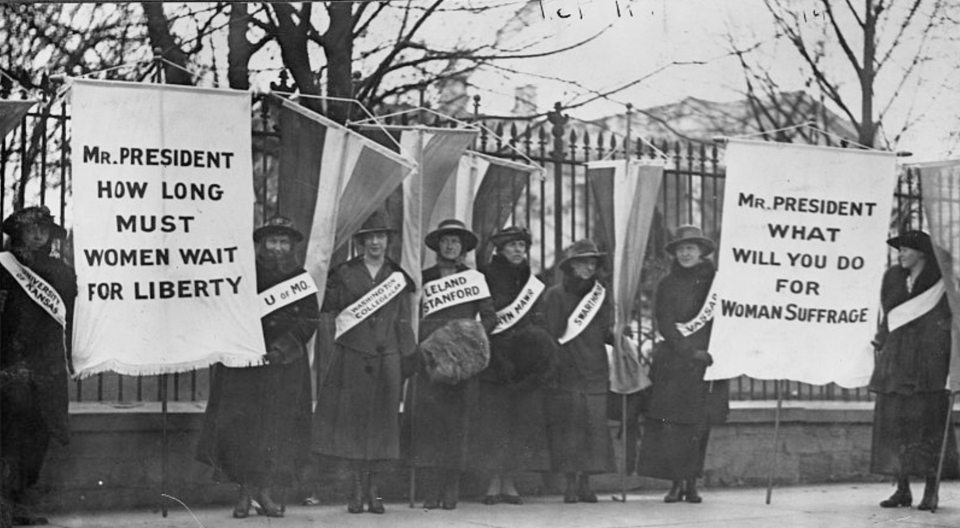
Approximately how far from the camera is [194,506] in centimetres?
834

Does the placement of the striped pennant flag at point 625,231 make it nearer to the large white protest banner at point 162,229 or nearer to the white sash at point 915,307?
the white sash at point 915,307

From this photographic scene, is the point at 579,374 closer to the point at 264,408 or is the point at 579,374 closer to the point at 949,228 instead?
the point at 264,408

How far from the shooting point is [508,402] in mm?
9156

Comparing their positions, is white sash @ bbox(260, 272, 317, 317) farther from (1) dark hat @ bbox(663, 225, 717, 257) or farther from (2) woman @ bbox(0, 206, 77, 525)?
(1) dark hat @ bbox(663, 225, 717, 257)

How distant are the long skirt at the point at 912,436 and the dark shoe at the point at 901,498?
0.28 feet

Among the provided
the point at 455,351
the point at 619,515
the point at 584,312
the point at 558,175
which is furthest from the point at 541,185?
the point at 619,515

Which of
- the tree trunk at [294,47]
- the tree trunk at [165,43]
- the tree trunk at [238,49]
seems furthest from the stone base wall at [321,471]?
the tree trunk at [294,47]

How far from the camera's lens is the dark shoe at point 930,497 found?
9203 millimetres

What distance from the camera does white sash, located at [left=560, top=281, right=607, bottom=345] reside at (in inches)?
368

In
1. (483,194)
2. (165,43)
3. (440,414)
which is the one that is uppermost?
(165,43)

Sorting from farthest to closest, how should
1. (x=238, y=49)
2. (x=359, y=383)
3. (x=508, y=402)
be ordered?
(x=238, y=49), (x=508, y=402), (x=359, y=383)

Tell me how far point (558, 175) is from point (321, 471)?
9.72ft

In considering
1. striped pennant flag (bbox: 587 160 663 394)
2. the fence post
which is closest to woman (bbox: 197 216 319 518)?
the fence post

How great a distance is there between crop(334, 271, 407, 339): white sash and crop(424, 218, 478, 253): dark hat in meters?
0.57
